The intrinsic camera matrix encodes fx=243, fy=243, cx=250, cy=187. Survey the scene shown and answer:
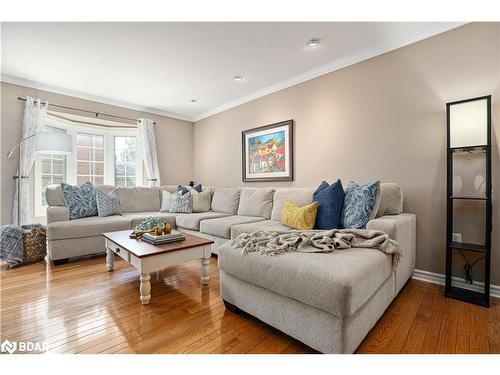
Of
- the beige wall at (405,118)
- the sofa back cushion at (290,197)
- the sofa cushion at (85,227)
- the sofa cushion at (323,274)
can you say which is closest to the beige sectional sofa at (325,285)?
the sofa cushion at (323,274)

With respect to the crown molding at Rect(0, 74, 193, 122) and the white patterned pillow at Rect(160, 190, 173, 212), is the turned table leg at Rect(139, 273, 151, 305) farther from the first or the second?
the crown molding at Rect(0, 74, 193, 122)

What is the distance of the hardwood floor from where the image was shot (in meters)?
1.36

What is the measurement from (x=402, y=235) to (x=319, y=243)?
841 mm

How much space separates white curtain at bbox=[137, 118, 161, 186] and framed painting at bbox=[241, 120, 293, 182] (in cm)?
176

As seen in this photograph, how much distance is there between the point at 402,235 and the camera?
1931mm

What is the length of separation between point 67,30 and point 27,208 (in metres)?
2.47

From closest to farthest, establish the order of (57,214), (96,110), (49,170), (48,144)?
(57,214) < (48,144) < (49,170) < (96,110)

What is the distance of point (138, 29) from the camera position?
2.24 m

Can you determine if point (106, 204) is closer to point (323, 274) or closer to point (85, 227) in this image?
point (85, 227)

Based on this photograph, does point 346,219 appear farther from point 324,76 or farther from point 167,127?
point 167,127

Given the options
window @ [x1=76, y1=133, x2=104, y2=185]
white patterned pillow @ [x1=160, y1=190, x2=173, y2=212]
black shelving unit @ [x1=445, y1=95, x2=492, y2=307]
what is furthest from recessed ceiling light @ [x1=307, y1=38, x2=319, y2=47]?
window @ [x1=76, y1=133, x2=104, y2=185]

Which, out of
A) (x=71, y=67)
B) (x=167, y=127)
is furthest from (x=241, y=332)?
(x=167, y=127)

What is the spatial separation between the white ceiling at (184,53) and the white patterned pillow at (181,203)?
165 cm

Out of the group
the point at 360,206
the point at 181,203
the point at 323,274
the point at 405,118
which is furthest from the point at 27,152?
the point at 405,118
